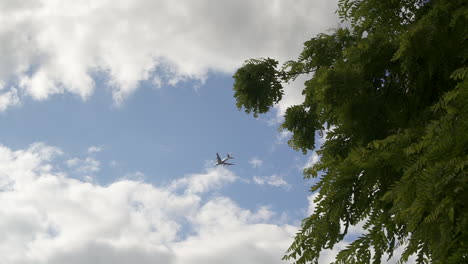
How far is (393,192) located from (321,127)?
6170 millimetres

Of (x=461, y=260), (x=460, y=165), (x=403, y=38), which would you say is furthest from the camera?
(x=403, y=38)

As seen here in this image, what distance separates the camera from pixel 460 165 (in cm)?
329

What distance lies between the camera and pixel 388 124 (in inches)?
276

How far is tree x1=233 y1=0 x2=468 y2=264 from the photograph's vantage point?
355 centimetres

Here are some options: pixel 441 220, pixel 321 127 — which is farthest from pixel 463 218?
pixel 321 127

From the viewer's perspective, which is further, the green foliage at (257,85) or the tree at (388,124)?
the green foliage at (257,85)

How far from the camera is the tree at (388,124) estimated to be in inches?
140

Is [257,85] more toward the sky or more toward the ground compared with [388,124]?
more toward the sky

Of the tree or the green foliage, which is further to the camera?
the green foliage

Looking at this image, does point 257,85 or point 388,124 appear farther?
point 257,85

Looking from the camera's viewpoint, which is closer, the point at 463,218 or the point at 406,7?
the point at 463,218

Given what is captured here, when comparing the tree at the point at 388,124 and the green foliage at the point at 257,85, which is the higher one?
the green foliage at the point at 257,85

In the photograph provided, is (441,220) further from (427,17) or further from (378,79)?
(378,79)

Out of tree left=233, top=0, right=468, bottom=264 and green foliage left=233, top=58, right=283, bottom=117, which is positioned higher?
green foliage left=233, top=58, right=283, bottom=117
